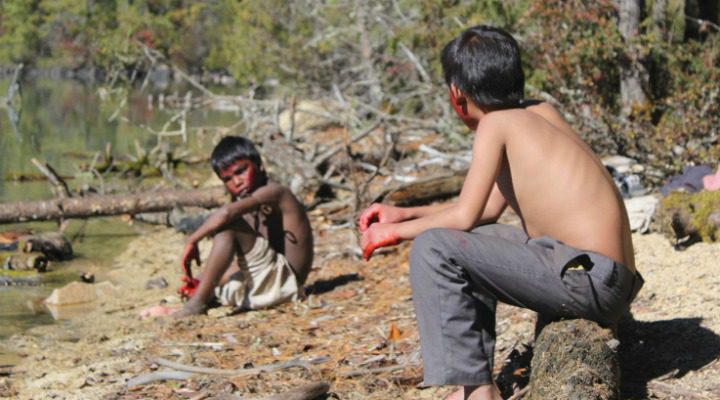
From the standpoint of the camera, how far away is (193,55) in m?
56.6

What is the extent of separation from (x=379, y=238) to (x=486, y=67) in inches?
29.5

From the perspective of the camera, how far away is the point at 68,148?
17.7m

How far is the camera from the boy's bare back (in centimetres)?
368

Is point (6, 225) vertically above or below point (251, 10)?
below

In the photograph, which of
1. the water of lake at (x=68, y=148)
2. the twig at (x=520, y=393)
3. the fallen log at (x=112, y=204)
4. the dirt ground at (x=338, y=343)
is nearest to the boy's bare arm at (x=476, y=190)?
the twig at (x=520, y=393)

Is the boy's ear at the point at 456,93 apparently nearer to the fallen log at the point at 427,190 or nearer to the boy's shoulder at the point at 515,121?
the boy's shoulder at the point at 515,121

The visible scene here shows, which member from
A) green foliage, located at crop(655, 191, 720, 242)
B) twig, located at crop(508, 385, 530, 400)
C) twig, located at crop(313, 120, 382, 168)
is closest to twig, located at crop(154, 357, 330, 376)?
twig, located at crop(508, 385, 530, 400)

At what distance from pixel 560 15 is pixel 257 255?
13.8 feet

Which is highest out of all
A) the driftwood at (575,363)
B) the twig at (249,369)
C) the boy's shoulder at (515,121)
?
the boy's shoulder at (515,121)

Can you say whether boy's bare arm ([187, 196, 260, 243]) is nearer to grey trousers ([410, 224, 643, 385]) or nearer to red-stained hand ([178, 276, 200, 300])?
red-stained hand ([178, 276, 200, 300])

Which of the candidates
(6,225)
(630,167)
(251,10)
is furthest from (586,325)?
(251,10)

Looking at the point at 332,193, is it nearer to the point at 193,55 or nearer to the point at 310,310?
the point at 310,310

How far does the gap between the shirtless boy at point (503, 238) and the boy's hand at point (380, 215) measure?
3 centimetres

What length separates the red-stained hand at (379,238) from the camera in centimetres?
370
